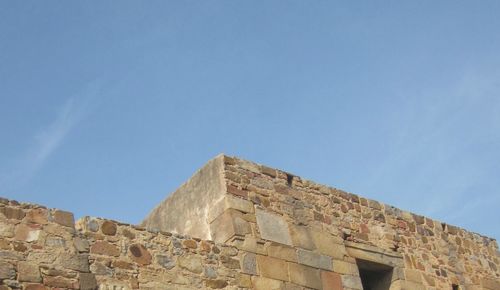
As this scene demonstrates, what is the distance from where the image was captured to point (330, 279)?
8234 mm

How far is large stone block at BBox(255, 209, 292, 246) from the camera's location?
26.2 feet

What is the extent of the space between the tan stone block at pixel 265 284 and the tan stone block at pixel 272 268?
0.05 m

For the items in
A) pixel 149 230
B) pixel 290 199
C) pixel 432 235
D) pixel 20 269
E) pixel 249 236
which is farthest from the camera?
pixel 432 235

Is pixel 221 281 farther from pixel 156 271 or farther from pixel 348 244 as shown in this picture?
pixel 348 244

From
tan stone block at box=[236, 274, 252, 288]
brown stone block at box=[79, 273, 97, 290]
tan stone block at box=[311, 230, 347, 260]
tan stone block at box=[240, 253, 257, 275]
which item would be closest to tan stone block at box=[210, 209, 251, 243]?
tan stone block at box=[240, 253, 257, 275]

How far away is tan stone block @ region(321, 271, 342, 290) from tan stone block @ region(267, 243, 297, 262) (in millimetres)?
431

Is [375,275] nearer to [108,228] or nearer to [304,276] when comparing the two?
[304,276]

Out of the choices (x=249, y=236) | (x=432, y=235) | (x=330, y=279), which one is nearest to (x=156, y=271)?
(x=249, y=236)

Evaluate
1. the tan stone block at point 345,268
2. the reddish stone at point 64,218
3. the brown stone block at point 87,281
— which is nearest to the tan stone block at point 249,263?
the tan stone block at point 345,268

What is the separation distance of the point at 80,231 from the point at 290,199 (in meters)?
2.90

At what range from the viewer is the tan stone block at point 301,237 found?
824cm

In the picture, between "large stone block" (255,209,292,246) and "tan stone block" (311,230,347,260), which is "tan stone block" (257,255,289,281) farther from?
"tan stone block" (311,230,347,260)

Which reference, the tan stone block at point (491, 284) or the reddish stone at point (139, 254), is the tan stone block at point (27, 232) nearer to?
the reddish stone at point (139, 254)

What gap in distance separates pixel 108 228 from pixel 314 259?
2606 millimetres
